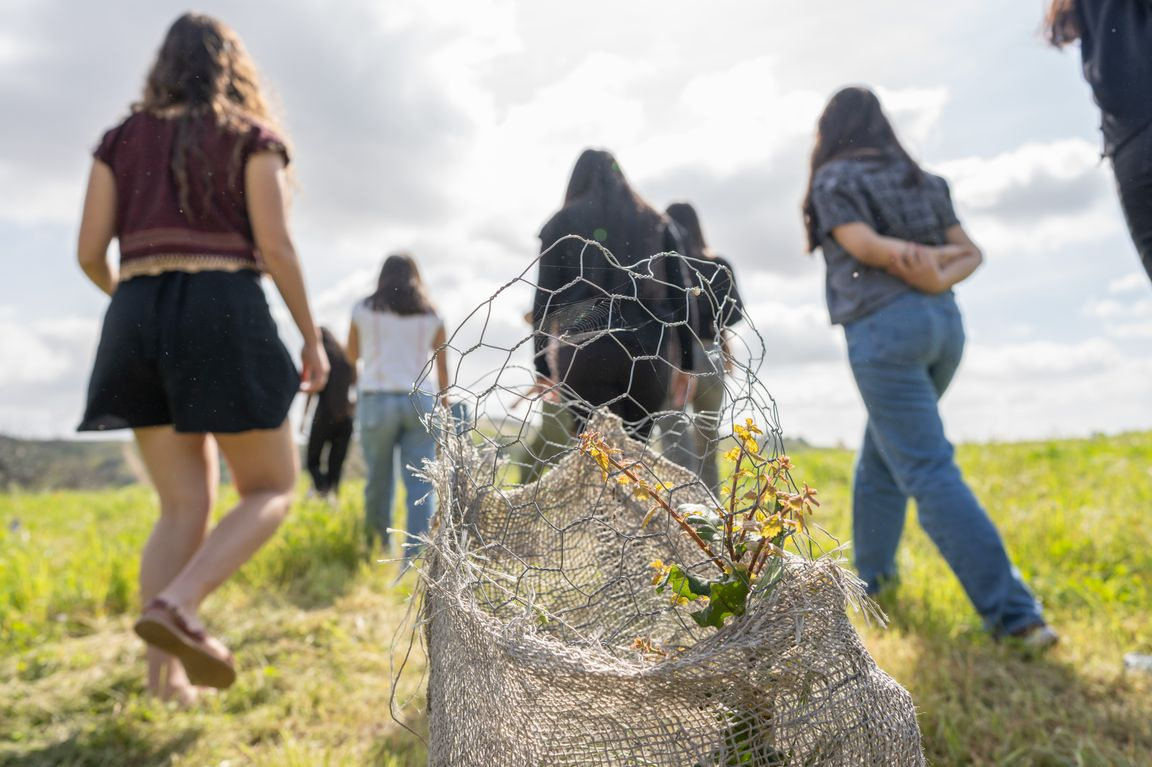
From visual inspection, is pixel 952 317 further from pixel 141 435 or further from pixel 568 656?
pixel 141 435

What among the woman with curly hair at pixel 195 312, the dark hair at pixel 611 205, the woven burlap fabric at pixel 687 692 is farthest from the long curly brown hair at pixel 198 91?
the woven burlap fabric at pixel 687 692

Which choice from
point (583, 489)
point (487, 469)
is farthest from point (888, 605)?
point (487, 469)

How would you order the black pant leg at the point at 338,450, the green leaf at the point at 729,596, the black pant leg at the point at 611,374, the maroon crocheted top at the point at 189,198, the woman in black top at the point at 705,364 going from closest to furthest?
the green leaf at the point at 729,596 < the woman in black top at the point at 705,364 < the black pant leg at the point at 611,374 < the maroon crocheted top at the point at 189,198 < the black pant leg at the point at 338,450

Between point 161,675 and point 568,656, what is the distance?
2.19 m

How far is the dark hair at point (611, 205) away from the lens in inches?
80.5

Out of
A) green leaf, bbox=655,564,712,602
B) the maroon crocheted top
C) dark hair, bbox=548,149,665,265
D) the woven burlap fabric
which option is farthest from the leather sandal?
green leaf, bbox=655,564,712,602

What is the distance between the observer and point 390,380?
438 centimetres

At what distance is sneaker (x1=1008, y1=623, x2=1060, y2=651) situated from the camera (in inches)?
99.6

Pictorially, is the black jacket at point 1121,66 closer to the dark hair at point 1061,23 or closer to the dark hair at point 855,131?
the dark hair at point 1061,23

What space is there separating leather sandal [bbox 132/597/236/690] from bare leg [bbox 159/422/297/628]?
38 millimetres

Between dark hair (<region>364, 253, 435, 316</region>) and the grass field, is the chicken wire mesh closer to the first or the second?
the grass field

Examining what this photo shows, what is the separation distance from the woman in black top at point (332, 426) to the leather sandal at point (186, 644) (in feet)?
12.4

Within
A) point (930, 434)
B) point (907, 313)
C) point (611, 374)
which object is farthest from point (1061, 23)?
point (611, 374)

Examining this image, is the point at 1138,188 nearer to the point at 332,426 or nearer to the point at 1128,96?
the point at 1128,96
